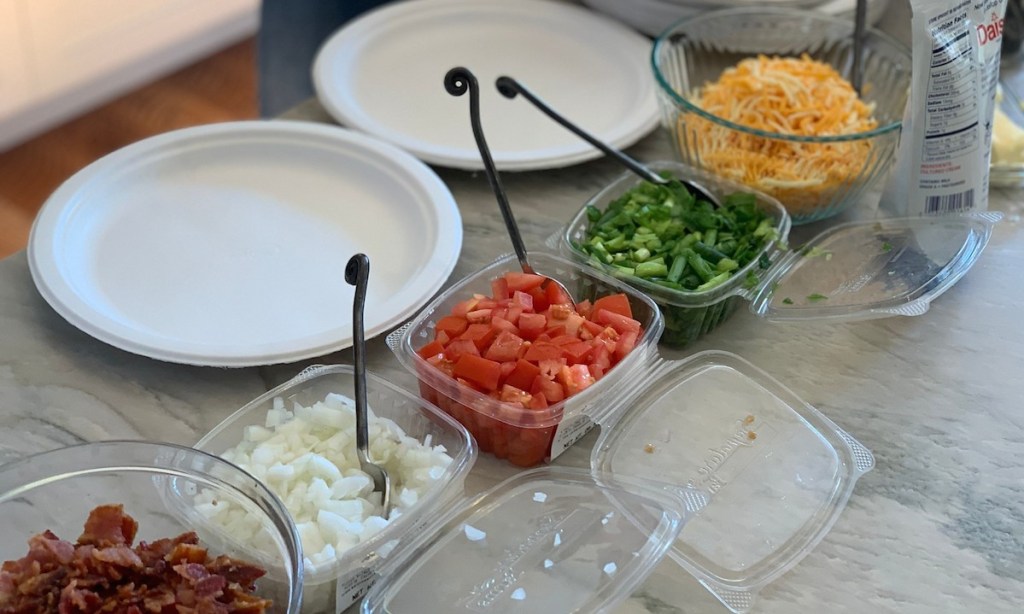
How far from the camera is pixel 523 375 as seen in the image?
3.50 feet

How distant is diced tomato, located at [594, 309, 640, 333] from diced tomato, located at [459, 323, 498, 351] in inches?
5.0

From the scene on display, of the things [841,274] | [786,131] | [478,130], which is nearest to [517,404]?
[478,130]

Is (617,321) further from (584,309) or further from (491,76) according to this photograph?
(491,76)

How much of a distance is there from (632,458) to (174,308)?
24.0 inches

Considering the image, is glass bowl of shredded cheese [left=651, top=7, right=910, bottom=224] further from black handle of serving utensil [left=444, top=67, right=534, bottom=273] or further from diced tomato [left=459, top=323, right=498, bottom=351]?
diced tomato [left=459, top=323, right=498, bottom=351]

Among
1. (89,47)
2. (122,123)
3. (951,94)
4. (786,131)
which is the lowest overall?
(122,123)

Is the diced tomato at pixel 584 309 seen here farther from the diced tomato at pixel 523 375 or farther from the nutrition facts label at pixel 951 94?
the nutrition facts label at pixel 951 94

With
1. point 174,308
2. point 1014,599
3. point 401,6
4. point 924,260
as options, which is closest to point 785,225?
point 924,260

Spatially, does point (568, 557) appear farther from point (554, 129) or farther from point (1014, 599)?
point (554, 129)

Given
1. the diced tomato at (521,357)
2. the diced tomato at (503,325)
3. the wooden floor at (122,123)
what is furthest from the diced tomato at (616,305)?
the wooden floor at (122,123)

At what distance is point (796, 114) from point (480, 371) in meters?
0.68

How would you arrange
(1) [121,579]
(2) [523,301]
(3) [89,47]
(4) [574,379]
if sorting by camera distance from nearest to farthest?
(1) [121,579] < (4) [574,379] < (2) [523,301] < (3) [89,47]

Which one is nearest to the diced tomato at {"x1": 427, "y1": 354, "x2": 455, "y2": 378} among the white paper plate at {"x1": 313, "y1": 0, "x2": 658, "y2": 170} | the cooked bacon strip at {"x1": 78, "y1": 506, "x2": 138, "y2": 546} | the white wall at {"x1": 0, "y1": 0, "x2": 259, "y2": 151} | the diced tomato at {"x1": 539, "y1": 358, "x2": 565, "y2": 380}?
the diced tomato at {"x1": 539, "y1": 358, "x2": 565, "y2": 380}

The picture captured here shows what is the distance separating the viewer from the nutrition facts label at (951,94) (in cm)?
124
